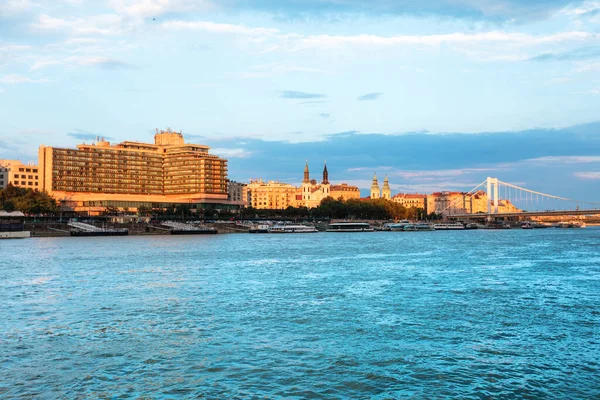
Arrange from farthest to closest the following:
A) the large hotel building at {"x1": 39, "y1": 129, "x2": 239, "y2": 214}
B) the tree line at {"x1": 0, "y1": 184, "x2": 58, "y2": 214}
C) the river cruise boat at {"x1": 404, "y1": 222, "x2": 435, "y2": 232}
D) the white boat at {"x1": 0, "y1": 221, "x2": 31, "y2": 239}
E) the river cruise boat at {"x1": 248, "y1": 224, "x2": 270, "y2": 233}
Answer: the large hotel building at {"x1": 39, "y1": 129, "x2": 239, "y2": 214} → the river cruise boat at {"x1": 404, "y1": 222, "x2": 435, "y2": 232} → the river cruise boat at {"x1": 248, "y1": 224, "x2": 270, "y2": 233} → the tree line at {"x1": 0, "y1": 184, "x2": 58, "y2": 214} → the white boat at {"x1": 0, "y1": 221, "x2": 31, "y2": 239}

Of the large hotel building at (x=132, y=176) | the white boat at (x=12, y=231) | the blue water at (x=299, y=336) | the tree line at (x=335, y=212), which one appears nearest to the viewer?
the blue water at (x=299, y=336)

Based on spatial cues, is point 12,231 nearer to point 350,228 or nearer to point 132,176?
point 350,228

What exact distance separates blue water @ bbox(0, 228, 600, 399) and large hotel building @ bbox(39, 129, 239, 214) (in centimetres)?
→ 12208

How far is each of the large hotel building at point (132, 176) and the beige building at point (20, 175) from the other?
96.5 inches

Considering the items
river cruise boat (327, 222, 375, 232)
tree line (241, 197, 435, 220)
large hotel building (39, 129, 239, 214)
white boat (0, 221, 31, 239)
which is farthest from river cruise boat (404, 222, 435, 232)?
white boat (0, 221, 31, 239)

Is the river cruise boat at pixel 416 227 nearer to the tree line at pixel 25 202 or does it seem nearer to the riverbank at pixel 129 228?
the riverbank at pixel 129 228

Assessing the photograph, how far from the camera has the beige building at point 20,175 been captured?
15012 cm

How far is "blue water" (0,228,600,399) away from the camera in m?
14.5

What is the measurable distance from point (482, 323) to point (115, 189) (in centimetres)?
15053

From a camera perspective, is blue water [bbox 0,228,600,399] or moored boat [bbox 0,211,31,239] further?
moored boat [bbox 0,211,31,239]

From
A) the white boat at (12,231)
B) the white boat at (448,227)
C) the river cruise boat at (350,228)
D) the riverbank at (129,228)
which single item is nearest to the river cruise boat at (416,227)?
the white boat at (448,227)

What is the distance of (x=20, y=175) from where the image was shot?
495 feet

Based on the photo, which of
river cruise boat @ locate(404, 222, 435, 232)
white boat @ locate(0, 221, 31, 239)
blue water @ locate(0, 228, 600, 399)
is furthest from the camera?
river cruise boat @ locate(404, 222, 435, 232)

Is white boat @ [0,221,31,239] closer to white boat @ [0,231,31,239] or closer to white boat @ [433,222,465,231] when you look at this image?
white boat @ [0,231,31,239]
